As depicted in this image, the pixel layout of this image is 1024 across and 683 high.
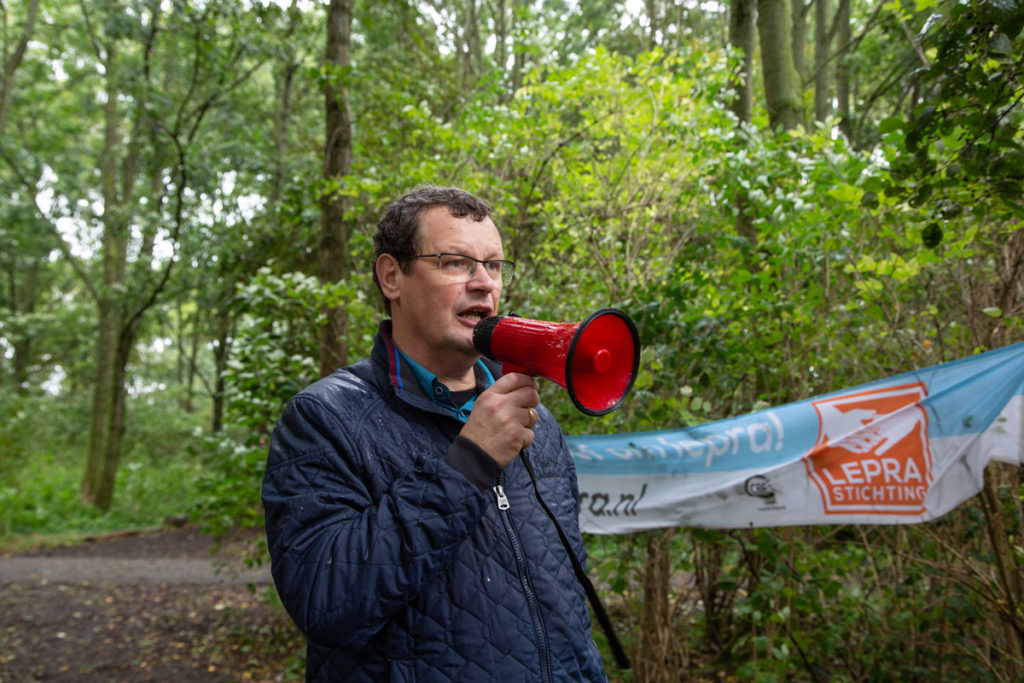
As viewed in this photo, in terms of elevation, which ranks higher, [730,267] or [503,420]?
[730,267]

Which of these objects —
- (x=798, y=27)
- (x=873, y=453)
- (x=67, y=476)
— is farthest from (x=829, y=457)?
(x=67, y=476)

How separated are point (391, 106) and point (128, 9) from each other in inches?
209

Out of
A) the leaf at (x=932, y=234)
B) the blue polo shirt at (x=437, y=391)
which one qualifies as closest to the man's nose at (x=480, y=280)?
the blue polo shirt at (x=437, y=391)

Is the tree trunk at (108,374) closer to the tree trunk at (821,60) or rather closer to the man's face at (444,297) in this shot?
the tree trunk at (821,60)

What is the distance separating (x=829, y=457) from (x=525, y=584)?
2.38m

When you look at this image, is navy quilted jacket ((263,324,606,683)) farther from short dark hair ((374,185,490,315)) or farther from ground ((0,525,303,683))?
ground ((0,525,303,683))

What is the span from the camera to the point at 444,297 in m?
1.66

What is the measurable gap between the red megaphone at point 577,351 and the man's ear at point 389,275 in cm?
30

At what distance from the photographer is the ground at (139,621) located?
5.90 m

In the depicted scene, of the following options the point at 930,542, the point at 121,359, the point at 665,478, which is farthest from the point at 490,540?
the point at 121,359

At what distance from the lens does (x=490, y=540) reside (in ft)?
4.95

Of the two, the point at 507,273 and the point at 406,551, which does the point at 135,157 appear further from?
the point at 406,551

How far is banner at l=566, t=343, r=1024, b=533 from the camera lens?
119 inches

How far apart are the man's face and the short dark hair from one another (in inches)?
0.7
